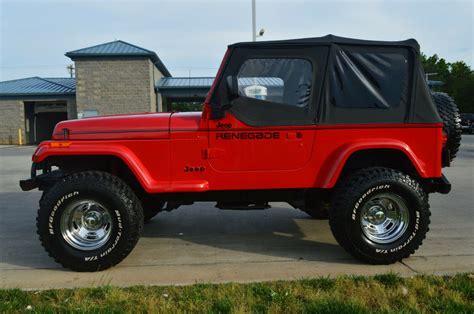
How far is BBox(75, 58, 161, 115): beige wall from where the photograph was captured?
26.1m

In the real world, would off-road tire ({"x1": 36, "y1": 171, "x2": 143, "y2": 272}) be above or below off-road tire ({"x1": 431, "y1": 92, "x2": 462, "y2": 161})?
below

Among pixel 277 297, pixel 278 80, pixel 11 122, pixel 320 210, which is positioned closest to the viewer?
pixel 277 297

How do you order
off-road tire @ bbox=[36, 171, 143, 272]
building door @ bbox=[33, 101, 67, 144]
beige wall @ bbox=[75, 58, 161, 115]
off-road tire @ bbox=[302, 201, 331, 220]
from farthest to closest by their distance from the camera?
building door @ bbox=[33, 101, 67, 144] → beige wall @ bbox=[75, 58, 161, 115] → off-road tire @ bbox=[302, 201, 331, 220] → off-road tire @ bbox=[36, 171, 143, 272]

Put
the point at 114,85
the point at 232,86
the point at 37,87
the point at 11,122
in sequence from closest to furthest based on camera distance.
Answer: the point at 232,86 < the point at 114,85 < the point at 11,122 < the point at 37,87

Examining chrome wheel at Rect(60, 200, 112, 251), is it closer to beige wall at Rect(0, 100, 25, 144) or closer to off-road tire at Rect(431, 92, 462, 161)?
off-road tire at Rect(431, 92, 462, 161)

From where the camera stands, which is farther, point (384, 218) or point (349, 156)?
point (384, 218)

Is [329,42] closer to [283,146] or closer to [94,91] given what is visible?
[283,146]

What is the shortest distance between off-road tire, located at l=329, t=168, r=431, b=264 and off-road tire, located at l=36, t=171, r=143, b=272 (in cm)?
204

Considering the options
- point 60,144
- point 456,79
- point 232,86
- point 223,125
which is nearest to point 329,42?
point 232,86

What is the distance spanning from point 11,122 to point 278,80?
30.3 m

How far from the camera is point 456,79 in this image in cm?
5291

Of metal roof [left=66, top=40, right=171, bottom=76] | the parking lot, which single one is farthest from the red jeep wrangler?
metal roof [left=66, top=40, right=171, bottom=76]

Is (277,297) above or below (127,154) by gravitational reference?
below

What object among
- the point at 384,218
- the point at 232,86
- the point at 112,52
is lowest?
the point at 384,218
